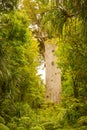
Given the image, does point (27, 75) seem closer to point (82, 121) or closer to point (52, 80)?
point (82, 121)

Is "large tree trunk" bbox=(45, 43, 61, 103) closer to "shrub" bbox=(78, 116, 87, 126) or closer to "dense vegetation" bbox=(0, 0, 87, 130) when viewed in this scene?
"dense vegetation" bbox=(0, 0, 87, 130)

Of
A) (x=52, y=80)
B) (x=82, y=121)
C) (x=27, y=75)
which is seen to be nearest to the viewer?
(x=82, y=121)

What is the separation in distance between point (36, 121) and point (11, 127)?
1.67 meters

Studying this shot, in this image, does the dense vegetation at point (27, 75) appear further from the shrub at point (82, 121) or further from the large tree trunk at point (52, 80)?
the large tree trunk at point (52, 80)

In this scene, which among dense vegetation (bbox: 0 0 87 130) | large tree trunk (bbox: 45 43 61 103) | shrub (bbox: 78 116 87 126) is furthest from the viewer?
large tree trunk (bbox: 45 43 61 103)

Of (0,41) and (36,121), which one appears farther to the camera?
(36,121)

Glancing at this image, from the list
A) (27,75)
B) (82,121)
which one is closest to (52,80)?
(27,75)

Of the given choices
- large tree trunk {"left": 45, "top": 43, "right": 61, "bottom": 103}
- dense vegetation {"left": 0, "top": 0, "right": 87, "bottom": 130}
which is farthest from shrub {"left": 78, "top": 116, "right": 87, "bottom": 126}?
large tree trunk {"left": 45, "top": 43, "right": 61, "bottom": 103}

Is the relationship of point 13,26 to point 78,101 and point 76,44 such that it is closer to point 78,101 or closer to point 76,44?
point 76,44

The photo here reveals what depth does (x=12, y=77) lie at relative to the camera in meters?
8.03

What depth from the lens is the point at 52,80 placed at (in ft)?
47.1

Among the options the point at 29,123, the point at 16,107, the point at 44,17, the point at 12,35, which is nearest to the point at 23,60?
the point at 12,35

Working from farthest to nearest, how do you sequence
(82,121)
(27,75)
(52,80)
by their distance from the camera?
(52,80), (27,75), (82,121)

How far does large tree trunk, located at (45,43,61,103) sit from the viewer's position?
13961 mm
